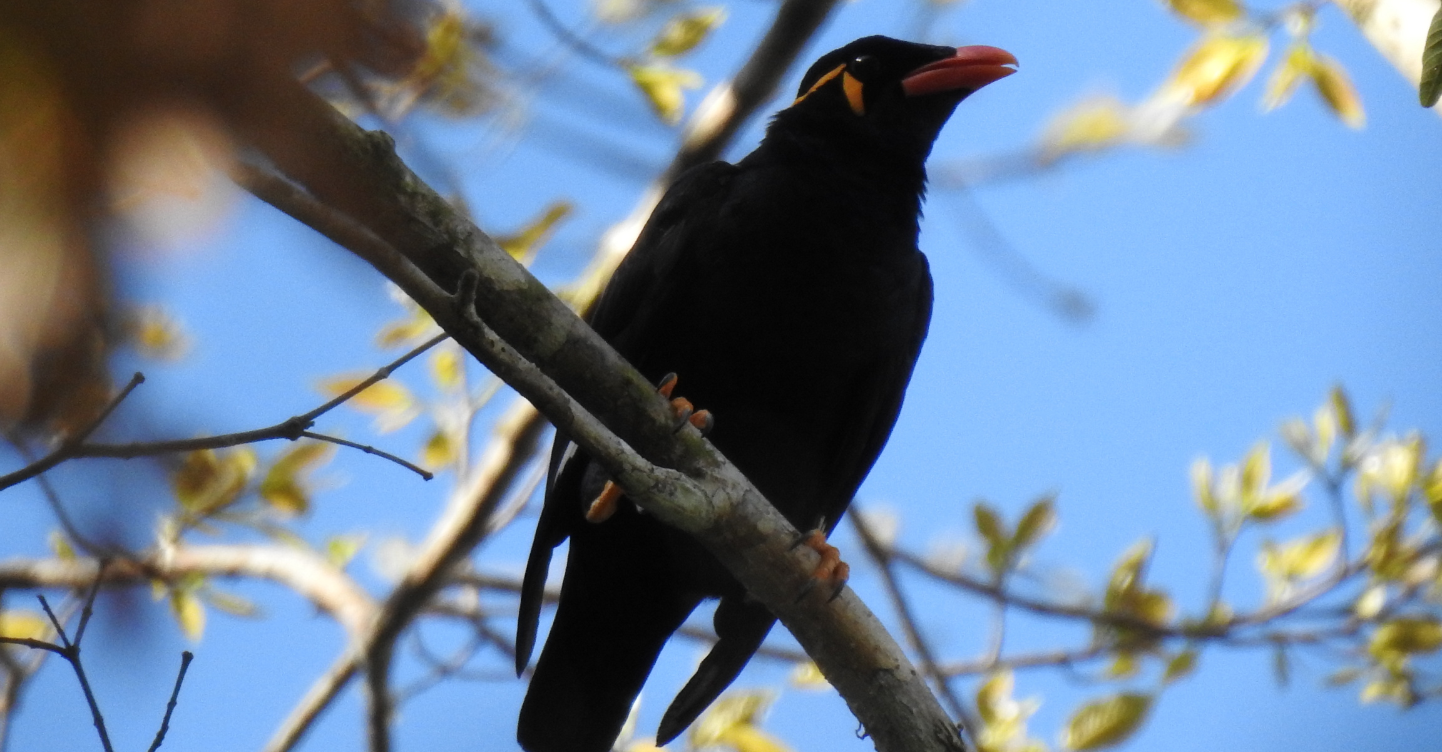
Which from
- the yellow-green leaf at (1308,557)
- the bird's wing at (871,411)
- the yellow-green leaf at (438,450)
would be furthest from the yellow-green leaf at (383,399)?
the yellow-green leaf at (1308,557)

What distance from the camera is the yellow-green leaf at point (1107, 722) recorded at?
362 cm

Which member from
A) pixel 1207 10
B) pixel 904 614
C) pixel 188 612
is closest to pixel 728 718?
pixel 904 614

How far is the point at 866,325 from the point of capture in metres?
3.21

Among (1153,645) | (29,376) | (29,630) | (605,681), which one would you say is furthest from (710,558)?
(29,376)

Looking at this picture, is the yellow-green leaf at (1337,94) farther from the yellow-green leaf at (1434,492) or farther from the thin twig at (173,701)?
the thin twig at (173,701)

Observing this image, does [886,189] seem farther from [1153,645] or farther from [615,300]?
[1153,645]

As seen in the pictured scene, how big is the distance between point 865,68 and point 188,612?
8.64 ft

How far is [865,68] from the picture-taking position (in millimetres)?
3787

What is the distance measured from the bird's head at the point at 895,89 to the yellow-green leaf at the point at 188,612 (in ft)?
7.45

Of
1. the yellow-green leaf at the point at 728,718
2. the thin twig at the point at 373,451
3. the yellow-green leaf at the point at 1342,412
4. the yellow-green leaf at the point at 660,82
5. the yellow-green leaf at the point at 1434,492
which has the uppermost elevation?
the yellow-green leaf at the point at 660,82

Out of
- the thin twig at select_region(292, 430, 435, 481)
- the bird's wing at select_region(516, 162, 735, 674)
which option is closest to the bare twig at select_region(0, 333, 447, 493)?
the thin twig at select_region(292, 430, 435, 481)

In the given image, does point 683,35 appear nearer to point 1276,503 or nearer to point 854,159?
point 854,159

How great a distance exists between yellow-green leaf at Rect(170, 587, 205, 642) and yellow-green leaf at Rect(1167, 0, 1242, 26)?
3130mm

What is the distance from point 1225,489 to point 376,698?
9.69 ft
